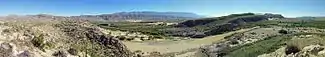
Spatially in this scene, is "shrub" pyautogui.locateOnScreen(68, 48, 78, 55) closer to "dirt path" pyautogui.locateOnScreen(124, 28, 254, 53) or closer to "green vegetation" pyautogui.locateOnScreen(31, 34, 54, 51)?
"green vegetation" pyautogui.locateOnScreen(31, 34, 54, 51)

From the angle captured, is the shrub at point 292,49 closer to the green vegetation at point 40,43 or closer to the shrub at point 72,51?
the shrub at point 72,51

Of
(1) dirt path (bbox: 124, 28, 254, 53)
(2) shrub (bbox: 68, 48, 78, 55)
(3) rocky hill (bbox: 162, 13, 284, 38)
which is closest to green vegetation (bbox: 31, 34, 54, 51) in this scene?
(2) shrub (bbox: 68, 48, 78, 55)

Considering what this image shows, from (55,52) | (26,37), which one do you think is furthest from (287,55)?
(26,37)

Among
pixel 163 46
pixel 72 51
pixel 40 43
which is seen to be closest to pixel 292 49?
pixel 72 51

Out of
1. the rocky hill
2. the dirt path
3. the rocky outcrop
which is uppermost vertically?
the rocky outcrop

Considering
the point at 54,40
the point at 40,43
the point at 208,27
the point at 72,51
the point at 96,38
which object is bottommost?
the point at 208,27

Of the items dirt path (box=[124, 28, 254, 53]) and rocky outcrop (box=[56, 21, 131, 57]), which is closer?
rocky outcrop (box=[56, 21, 131, 57])

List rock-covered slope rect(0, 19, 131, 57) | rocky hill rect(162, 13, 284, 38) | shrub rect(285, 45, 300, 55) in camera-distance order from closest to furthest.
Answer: rock-covered slope rect(0, 19, 131, 57)
shrub rect(285, 45, 300, 55)
rocky hill rect(162, 13, 284, 38)

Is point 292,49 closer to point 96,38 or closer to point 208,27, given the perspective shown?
point 96,38

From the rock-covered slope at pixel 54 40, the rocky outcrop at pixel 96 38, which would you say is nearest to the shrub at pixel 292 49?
the rock-covered slope at pixel 54 40
